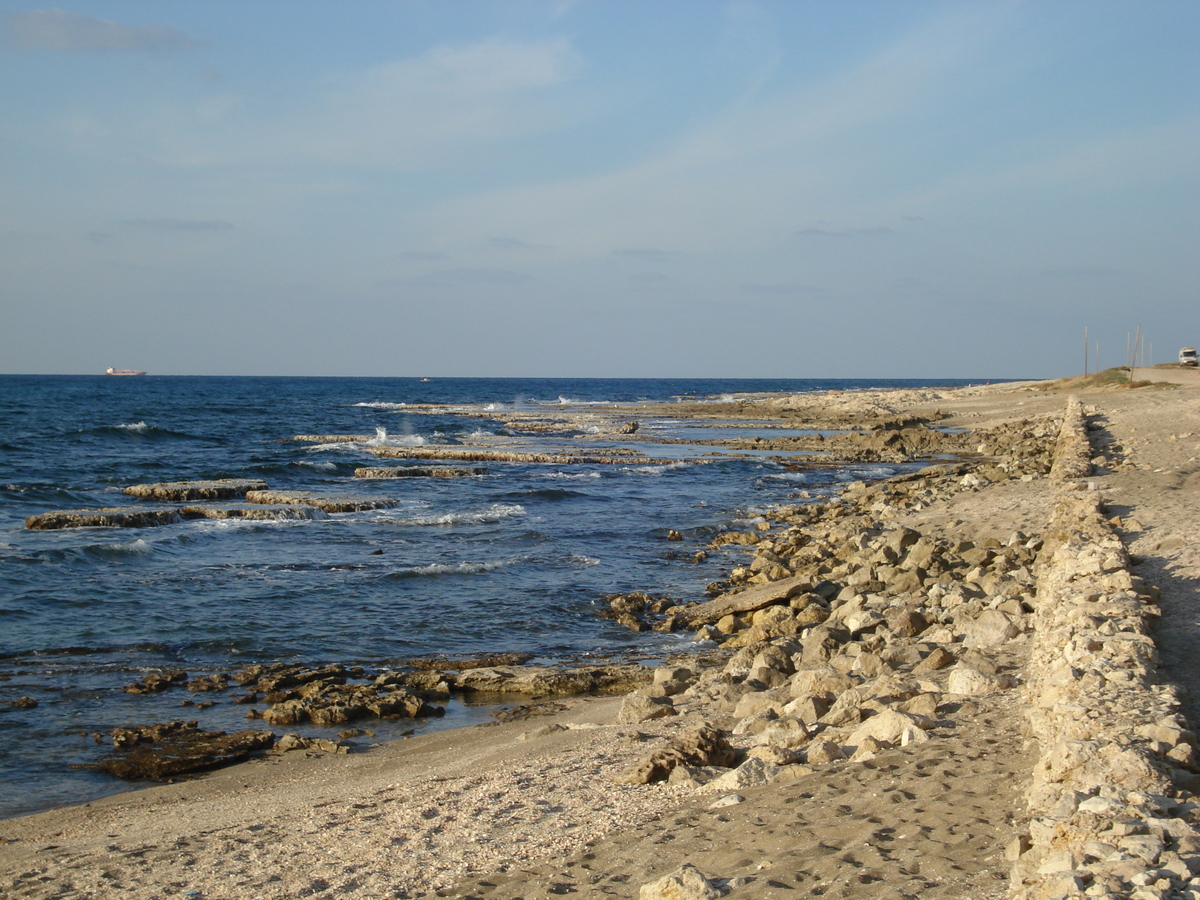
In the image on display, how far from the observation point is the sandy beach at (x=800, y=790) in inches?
175

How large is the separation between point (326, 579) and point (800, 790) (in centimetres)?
1191

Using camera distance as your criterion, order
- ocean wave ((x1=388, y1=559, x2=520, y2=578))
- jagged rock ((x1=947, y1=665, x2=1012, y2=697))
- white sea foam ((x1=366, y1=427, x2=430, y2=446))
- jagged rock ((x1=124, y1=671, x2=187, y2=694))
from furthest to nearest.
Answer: white sea foam ((x1=366, y1=427, x2=430, y2=446)) < ocean wave ((x1=388, y1=559, x2=520, y2=578)) < jagged rock ((x1=124, y1=671, x2=187, y2=694)) < jagged rock ((x1=947, y1=665, x2=1012, y2=697))

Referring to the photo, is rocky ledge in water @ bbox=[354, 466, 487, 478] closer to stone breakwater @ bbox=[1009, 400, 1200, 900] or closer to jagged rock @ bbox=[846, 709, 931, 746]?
stone breakwater @ bbox=[1009, 400, 1200, 900]

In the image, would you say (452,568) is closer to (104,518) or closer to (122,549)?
(122,549)

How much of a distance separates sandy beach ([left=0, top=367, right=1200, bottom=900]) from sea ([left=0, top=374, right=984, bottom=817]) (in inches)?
60.9

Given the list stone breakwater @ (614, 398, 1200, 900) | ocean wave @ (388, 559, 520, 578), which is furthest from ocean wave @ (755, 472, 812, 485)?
ocean wave @ (388, 559, 520, 578)

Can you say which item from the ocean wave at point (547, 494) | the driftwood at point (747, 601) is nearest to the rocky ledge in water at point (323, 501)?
the ocean wave at point (547, 494)

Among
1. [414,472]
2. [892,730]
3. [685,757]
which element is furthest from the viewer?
[414,472]

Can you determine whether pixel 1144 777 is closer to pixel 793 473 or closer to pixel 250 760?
pixel 250 760

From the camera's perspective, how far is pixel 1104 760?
4734mm

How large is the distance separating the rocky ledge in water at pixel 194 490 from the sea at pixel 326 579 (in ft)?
2.08

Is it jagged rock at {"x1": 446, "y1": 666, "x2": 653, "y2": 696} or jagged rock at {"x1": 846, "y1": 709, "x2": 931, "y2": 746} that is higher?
jagged rock at {"x1": 846, "y1": 709, "x2": 931, "y2": 746}

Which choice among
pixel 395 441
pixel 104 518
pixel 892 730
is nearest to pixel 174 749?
pixel 892 730

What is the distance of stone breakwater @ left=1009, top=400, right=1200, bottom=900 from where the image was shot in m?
3.68
